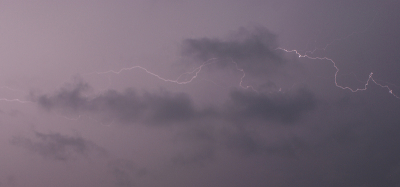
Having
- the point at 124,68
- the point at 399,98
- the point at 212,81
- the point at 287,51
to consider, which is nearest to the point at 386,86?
the point at 399,98

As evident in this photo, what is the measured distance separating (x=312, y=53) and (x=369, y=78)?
337 centimetres

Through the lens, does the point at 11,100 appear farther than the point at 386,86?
→ No

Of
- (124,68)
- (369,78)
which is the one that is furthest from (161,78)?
(369,78)

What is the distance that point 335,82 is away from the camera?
15.6 metres

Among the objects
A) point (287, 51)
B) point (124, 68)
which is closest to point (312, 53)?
point (287, 51)

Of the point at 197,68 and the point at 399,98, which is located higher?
the point at 399,98

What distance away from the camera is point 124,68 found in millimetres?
14922

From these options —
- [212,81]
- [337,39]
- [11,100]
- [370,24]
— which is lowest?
[11,100]

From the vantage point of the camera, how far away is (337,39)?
15352 mm

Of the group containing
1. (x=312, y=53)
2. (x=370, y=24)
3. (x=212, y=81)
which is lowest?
(x=212, y=81)

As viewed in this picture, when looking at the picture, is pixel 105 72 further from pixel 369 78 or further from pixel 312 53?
pixel 369 78

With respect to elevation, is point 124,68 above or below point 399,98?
below

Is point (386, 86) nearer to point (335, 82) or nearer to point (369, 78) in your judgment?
point (369, 78)

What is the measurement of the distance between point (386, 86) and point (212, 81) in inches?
365
